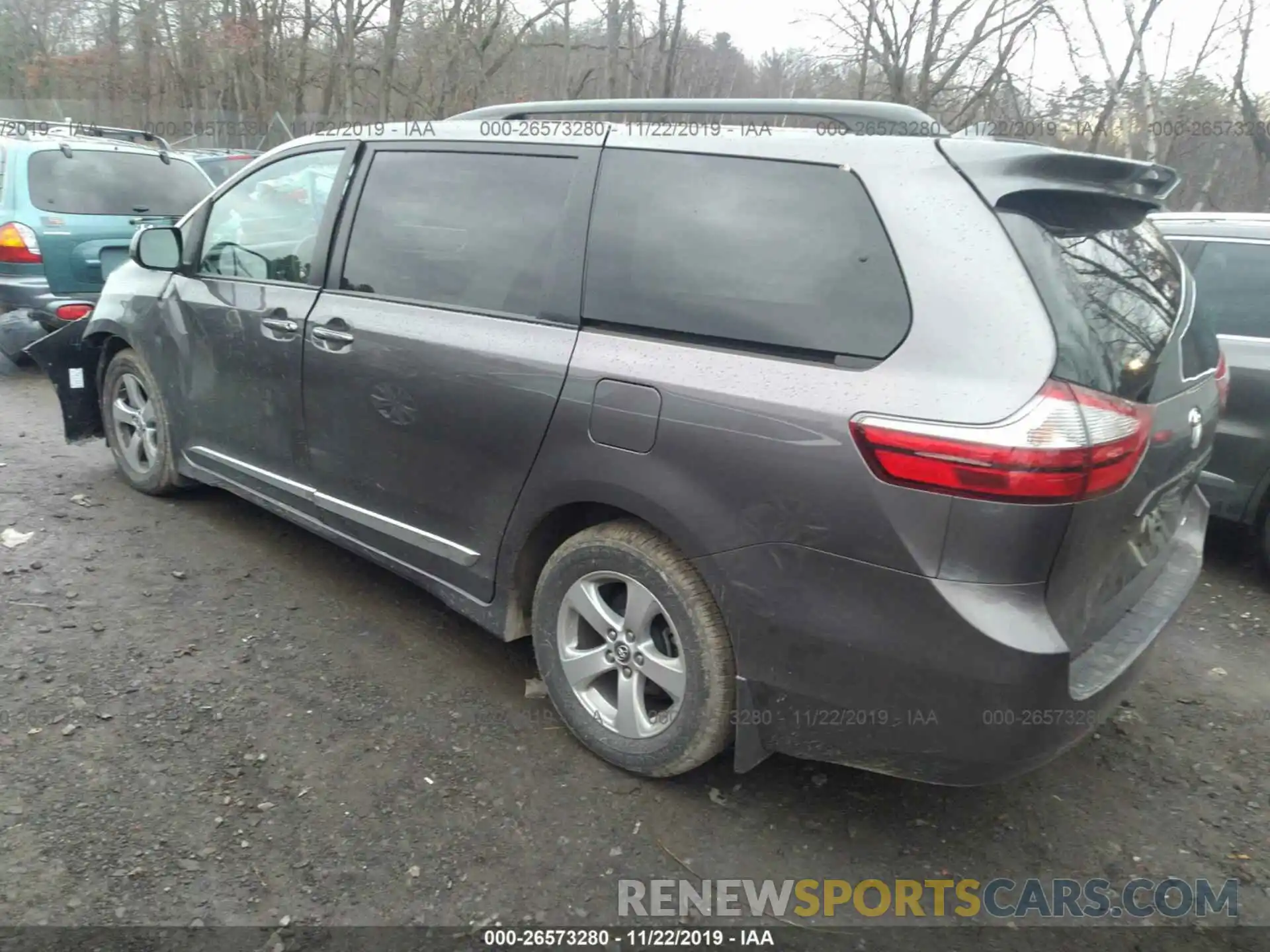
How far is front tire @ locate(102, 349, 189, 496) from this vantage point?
4383 mm

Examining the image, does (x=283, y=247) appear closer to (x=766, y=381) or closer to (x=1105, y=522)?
(x=766, y=381)

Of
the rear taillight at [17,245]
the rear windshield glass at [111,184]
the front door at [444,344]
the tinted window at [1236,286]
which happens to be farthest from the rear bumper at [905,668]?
the rear windshield glass at [111,184]

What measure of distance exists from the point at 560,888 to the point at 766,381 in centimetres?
137

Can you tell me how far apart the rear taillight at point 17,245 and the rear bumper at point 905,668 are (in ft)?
20.5

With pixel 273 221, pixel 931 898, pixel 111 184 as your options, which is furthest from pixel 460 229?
pixel 111 184

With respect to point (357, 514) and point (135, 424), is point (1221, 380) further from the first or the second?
point (135, 424)

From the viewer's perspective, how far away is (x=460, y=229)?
305 centimetres

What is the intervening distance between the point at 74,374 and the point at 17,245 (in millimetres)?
2346

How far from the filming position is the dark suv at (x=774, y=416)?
6.56ft

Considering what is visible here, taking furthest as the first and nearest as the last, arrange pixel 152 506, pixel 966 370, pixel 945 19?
pixel 945 19 → pixel 152 506 → pixel 966 370

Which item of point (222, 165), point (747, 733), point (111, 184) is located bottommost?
point (747, 733)

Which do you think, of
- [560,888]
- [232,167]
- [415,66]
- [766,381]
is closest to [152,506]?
[560,888]

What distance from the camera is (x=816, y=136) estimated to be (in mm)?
2363

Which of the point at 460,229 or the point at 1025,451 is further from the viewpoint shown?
the point at 460,229
